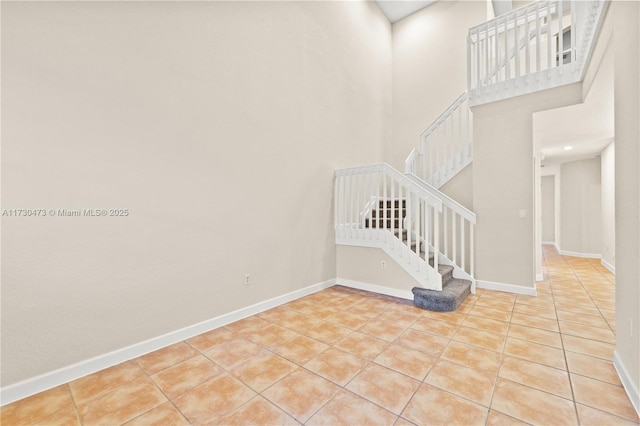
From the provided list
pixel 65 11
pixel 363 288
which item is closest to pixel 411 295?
pixel 363 288

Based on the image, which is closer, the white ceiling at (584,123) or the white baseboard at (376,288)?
the white ceiling at (584,123)

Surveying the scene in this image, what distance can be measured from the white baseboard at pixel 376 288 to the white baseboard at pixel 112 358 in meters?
1.33

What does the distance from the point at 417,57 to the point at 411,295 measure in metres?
5.12

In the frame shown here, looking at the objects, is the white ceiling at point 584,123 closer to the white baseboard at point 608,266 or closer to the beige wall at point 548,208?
the white baseboard at point 608,266

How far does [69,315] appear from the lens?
6.29 ft

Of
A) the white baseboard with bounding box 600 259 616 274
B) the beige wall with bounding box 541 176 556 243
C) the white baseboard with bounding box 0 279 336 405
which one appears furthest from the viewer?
the beige wall with bounding box 541 176 556 243

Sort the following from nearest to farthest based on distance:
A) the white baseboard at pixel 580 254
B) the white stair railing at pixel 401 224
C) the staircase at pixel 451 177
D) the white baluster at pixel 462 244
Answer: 1. the staircase at pixel 451 177
2. the white stair railing at pixel 401 224
3. the white baluster at pixel 462 244
4. the white baseboard at pixel 580 254

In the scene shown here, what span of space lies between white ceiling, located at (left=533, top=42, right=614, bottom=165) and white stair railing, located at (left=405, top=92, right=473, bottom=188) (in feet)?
3.04

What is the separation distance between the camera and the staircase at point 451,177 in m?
3.29

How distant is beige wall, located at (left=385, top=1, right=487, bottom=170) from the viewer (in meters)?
5.45

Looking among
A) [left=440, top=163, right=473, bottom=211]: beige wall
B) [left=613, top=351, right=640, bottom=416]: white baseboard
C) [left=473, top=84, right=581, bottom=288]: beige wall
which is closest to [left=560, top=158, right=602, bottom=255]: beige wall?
[left=473, top=84, right=581, bottom=288]: beige wall

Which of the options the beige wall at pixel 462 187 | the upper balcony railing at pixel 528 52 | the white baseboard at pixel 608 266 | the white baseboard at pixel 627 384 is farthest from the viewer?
the white baseboard at pixel 608 266

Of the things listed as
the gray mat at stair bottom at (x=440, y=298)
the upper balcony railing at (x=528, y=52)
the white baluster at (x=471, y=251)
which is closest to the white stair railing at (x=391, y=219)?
the gray mat at stair bottom at (x=440, y=298)

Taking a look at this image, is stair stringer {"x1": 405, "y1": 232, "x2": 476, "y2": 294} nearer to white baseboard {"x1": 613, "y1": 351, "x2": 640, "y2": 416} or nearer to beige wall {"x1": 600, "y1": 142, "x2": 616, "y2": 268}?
white baseboard {"x1": 613, "y1": 351, "x2": 640, "y2": 416}
